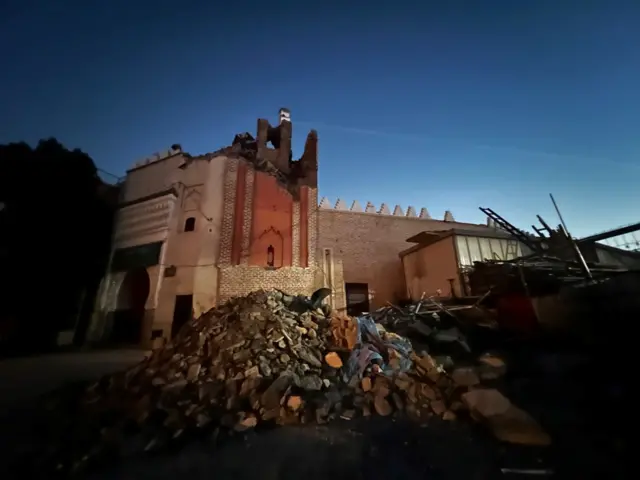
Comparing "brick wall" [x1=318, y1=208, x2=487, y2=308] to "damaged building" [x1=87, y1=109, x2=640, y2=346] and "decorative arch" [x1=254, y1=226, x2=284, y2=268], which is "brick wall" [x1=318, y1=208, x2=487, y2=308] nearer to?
"damaged building" [x1=87, y1=109, x2=640, y2=346]

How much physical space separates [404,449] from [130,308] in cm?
1331

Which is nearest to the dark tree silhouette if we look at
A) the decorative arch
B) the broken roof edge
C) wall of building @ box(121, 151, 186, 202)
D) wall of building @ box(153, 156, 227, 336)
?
wall of building @ box(121, 151, 186, 202)

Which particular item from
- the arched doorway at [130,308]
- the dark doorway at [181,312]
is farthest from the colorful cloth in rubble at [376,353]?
the arched doorway at [130,308]

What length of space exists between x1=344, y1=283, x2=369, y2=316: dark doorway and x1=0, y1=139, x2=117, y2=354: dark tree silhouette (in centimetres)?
1142

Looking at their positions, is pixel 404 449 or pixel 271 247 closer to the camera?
pixel 404 449

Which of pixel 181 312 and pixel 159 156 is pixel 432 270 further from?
pixel 159 156

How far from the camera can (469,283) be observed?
31.4 feet

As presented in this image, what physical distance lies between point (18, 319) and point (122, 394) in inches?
369

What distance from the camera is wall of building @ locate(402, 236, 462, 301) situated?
34.6 ft

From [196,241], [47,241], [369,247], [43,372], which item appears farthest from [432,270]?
[47,241]

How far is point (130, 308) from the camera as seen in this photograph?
12641mm

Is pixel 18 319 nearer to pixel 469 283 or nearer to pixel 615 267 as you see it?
pixel 469 283

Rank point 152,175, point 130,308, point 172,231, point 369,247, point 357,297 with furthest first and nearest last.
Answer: point 369,247, point 357,297, point 152,175, point 130,308, point 172,231

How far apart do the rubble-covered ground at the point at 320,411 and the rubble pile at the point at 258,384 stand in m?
0.02
